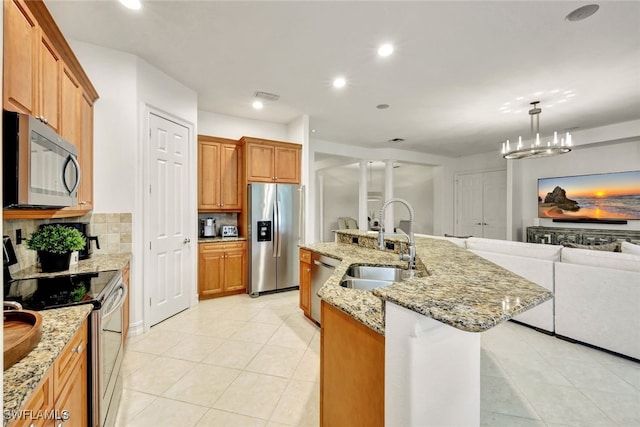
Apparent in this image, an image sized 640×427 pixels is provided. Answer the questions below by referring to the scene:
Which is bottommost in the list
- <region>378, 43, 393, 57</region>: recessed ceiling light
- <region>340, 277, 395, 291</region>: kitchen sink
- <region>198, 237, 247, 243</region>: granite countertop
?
<region>340, 277, 395, 291</region>: kitchen sink

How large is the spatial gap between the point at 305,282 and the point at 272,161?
6.40ft

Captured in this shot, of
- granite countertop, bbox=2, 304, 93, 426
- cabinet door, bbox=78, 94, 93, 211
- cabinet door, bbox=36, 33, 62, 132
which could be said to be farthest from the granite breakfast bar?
cabinet door, bbox=78, 94, 93, 211

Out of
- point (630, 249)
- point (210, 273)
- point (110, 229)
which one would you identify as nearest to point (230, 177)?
point (210, 273)

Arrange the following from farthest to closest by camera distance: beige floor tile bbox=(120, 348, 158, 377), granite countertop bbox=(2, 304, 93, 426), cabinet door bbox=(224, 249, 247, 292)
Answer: cabinet door bbox=(224, 249, 247, 292), beige floor tile bbox=(120, 348, 158, 377), granite countertop bbox=(2, 304, 93, 426)

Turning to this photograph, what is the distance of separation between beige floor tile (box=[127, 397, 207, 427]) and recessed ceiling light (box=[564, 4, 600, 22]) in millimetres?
3816

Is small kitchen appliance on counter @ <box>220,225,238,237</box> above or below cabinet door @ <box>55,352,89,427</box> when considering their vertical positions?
above

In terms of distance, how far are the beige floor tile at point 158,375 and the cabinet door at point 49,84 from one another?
1.82 meters

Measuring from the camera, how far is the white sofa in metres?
2.38

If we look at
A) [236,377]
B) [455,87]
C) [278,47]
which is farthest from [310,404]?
[455,87]

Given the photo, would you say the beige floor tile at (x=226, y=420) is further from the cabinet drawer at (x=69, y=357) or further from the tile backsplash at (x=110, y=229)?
the tile backsplash at (x=110, y=229)

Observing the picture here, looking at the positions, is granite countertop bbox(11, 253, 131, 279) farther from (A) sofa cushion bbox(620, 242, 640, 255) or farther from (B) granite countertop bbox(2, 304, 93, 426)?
(A) sofa cushion bbox(620, 242, 640, 255)

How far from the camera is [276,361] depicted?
2430 mm

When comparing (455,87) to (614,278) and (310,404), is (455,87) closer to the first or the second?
(614,278)

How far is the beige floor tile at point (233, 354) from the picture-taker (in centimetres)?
239
